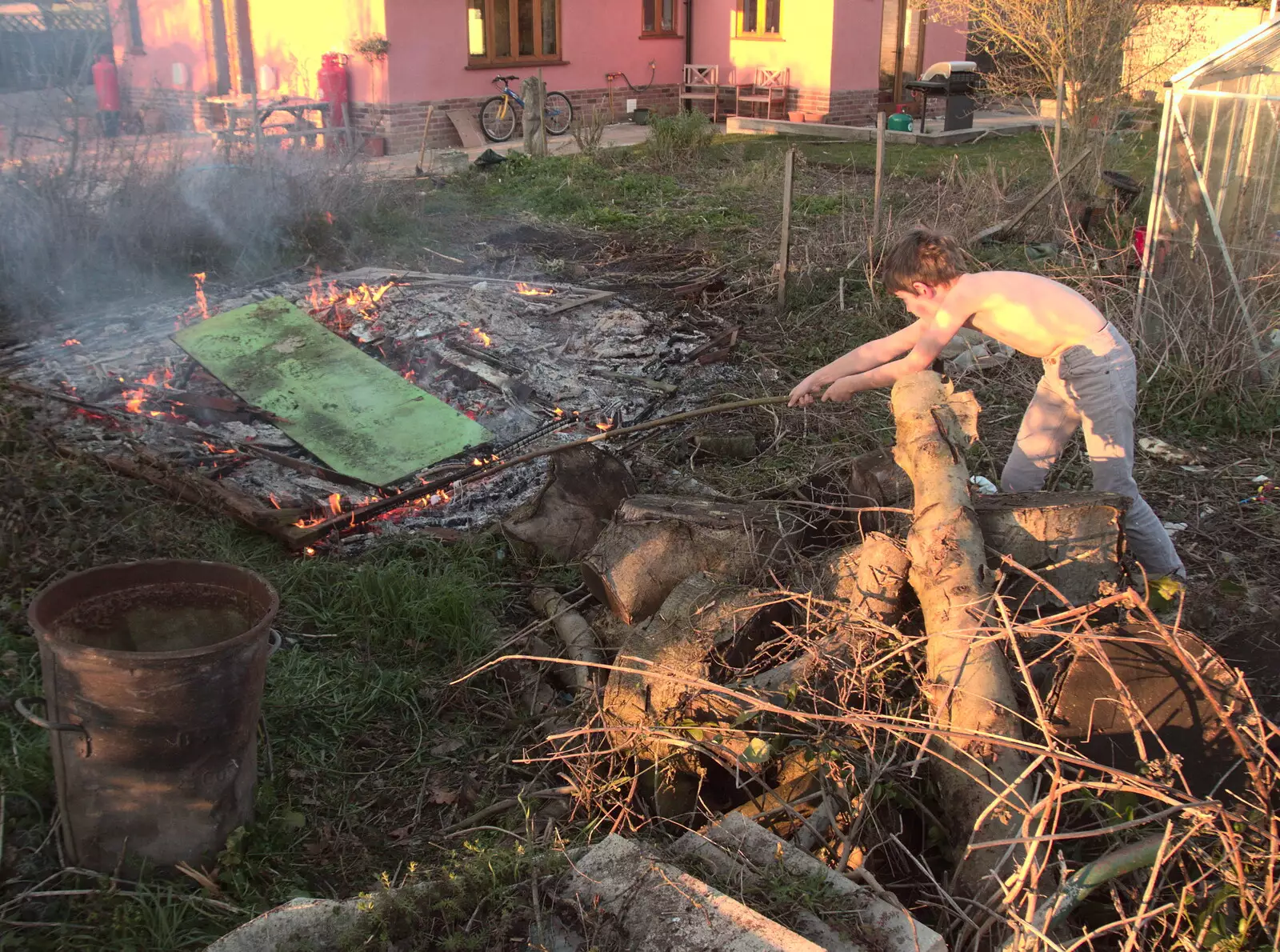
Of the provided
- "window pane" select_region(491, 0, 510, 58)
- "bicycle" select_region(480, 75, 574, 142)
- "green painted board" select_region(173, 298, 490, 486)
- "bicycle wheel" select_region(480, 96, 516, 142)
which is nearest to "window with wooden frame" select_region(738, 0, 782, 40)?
"bicycle" select_region(480, 75, 574, 142)

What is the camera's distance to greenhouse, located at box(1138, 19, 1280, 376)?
6.76 m

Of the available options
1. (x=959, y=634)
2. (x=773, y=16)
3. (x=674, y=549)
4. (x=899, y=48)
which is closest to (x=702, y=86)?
(x=773, y=16)

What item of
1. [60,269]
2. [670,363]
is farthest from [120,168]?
[670,363]

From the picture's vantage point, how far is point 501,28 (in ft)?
57.1

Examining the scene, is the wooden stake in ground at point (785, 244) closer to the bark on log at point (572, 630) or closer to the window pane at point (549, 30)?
the bark on log at point (572, 630)

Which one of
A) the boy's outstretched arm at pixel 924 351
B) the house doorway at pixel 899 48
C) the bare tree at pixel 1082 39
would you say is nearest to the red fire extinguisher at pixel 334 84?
the bare tree at pixel 1082 39

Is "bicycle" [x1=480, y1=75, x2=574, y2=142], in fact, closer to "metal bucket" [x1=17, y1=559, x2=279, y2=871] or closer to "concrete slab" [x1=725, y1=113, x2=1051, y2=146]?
"concrete slab" [x1=725, y1=113, x2=1051, y2=146]

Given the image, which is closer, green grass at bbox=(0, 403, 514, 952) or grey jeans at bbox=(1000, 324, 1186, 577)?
green grass at bbox=(0, 403, 514, 952)

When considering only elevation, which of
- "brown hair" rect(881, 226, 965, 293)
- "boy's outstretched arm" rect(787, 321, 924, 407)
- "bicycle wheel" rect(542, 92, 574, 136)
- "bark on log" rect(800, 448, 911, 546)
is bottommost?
"bark on log" rect(800, 448, 911, 546)

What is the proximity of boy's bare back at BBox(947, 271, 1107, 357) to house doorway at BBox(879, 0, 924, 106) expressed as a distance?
698 inches

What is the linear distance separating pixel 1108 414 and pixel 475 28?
15103mm

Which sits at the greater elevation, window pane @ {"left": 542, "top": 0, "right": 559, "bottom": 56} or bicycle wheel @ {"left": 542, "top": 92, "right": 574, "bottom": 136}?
window pane @ {"left": 542, "top": 0, "right": 559, "bottom": 56}

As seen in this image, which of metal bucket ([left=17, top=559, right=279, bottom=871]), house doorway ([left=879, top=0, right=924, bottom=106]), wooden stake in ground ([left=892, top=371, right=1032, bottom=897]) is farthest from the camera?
house doorway ([left=879, top=0, right=924, bottom=106])

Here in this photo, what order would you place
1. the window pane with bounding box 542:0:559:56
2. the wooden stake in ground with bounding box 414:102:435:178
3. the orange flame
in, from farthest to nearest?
the window pane with bounding box 542:0:559:56
the wooden stake in ground with bounding box 414:102:435:178
the orange flame
